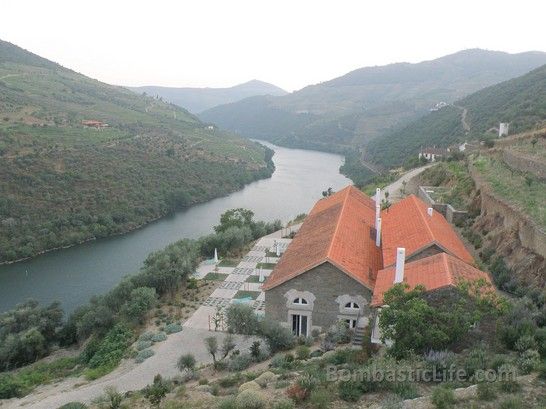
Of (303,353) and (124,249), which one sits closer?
(303,353)

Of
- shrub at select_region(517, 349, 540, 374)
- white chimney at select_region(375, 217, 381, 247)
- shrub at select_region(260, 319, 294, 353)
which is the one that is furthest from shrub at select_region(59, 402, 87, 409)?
white chimney at select_region(375, 217, 381, 247)

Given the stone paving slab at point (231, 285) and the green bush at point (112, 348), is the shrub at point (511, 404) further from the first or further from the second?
the stone paving slab at point (231, 285)

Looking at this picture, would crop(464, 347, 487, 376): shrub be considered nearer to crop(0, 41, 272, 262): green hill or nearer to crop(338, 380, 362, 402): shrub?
crop(338, 380, 362, 402): shrub

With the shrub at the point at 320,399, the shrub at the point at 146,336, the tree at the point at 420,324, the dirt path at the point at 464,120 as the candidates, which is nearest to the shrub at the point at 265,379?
the shrub at the point at 320,399

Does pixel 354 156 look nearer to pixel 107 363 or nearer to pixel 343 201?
pixel 343 201

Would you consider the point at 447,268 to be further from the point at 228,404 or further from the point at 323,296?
the point at 228,404

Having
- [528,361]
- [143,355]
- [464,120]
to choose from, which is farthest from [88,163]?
[528,361]
